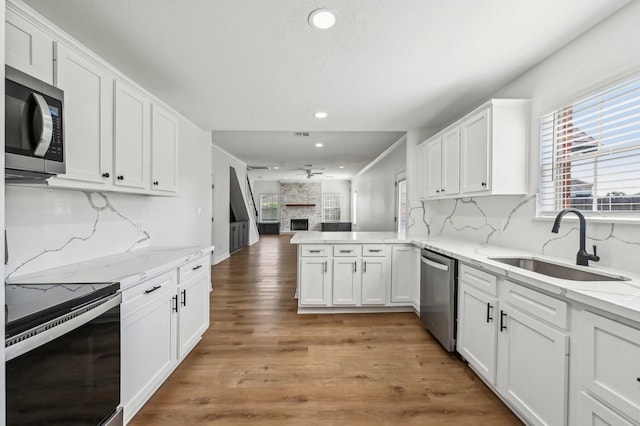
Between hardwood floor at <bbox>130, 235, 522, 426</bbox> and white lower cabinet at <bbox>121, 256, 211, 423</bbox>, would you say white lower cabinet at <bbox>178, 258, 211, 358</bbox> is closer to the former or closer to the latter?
white lower cabinet at <bbox>121, 256, 211, 423</bbox>

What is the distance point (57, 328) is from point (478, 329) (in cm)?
249

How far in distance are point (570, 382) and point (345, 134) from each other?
171 inches

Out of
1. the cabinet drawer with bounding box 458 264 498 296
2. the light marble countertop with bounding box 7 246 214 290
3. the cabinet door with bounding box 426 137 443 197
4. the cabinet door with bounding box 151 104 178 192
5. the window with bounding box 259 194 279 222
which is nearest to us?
the light marble countertop with bounding box 7 246 214 290

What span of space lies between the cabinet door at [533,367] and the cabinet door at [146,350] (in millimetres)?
2331

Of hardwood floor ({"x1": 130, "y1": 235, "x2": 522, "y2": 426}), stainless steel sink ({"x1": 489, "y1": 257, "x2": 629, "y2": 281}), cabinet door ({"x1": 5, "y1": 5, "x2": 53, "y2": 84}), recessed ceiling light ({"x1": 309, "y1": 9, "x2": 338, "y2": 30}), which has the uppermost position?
recessed ceiling light ({"x1": 309, "y1": 9, "x2": 338, "y2": 30})

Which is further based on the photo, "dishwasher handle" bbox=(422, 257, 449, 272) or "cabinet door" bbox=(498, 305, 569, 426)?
"dishwasher handle" bbox=(422, 257, 449, 272)

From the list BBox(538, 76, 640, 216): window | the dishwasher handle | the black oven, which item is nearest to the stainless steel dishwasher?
the dishwasher handle

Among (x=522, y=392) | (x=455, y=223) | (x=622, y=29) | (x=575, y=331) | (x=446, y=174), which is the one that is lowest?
(x=522, y=392)

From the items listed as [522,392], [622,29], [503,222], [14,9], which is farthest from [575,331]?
[14,9]

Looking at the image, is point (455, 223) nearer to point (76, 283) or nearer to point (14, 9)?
point (76, 283)

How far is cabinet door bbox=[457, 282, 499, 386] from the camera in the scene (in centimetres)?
185

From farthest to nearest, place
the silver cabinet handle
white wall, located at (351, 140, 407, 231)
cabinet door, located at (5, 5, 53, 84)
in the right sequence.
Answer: white wall, located at (351, 140, 407, 231), cabinet door, located at (5, 5, 53, 84), the silver cabinet handle

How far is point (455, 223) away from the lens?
3.35 m

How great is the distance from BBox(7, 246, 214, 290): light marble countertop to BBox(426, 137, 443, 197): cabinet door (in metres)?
2.73
